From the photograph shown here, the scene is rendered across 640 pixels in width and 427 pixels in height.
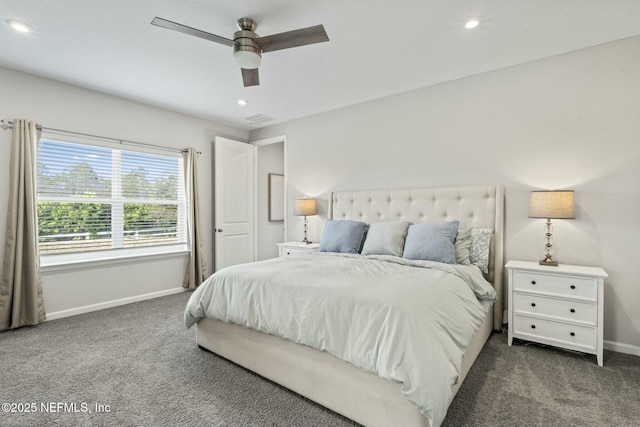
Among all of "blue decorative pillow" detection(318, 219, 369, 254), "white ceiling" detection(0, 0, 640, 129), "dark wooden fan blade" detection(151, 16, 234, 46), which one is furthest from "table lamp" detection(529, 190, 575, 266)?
"dark wooden fan blade" detection(151, 16, 234, 46)

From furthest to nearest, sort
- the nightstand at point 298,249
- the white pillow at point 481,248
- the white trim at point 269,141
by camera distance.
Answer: the white trim at point 269,141 → the nightstand at point 298,249 → the white pillow at point 481,248

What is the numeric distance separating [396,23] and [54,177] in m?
3.86

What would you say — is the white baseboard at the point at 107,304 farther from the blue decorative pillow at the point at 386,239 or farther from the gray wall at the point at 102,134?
the blue decorative pillow at the point at 386,239

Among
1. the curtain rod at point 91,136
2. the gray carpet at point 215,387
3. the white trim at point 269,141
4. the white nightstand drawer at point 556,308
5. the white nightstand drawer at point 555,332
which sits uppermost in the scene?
the white trim at point 269,141

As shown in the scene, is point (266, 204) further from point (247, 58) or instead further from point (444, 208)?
point (247, 58)

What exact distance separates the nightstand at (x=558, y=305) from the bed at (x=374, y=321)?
32 centimetres

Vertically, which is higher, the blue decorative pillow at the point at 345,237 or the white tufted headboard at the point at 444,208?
the white tufted headboard at the point at 444,208

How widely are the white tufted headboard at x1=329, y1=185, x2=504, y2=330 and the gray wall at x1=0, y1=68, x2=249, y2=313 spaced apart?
241cm

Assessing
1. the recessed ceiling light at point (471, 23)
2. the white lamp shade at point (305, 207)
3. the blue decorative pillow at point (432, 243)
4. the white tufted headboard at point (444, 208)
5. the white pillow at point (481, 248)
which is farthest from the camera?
the white lamp shade at point (305, 207)

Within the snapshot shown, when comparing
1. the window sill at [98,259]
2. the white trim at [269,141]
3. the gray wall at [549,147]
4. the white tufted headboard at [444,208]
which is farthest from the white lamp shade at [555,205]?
the window sill at [98,259]

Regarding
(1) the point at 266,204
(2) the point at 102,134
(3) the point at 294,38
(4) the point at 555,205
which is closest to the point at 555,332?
(4) the point at 555,205

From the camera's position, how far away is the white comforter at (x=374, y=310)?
1458 mm

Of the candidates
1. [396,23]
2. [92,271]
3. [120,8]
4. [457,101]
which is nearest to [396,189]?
[457,101]

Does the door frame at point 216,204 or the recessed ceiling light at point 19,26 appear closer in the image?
the recessed ceiling light at point 19,26
